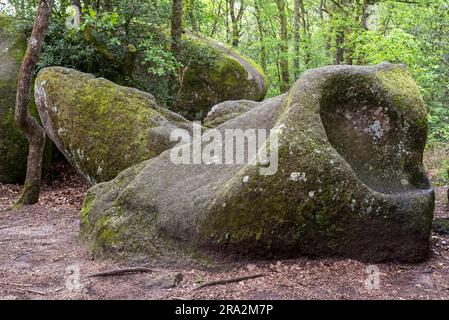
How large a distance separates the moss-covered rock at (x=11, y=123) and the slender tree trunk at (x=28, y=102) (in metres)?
2.84

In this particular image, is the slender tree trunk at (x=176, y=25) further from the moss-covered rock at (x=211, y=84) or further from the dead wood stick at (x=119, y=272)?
the dead wood stick at (x=119, y=272)

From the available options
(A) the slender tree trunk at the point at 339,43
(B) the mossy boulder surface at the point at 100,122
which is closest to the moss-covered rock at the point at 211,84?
(A) the slender tree trunk at the point at 339,43

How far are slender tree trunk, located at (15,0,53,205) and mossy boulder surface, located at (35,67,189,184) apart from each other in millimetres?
503

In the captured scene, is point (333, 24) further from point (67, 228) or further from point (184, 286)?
point (184, 286)

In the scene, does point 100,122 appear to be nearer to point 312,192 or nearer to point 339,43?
point 312,192

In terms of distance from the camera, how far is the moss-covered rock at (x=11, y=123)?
13609 mm

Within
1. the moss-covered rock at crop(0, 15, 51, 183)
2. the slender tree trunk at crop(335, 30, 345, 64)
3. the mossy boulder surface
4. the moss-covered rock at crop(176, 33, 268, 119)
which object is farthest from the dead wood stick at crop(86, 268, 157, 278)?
the slender tree trunk at crop(335, 30, 345, 64)

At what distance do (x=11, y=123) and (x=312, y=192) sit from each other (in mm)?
11203

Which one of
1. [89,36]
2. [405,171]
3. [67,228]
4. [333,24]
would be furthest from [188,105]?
[405,171]

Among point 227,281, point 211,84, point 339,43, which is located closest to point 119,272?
point 227,281

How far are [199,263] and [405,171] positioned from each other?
9.95 ft

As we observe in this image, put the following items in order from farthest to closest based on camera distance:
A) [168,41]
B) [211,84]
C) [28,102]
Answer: [211,84], [168,41], [28,102]

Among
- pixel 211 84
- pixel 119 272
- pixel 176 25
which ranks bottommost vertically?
pixel 119 272

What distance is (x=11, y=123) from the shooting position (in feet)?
45.2
